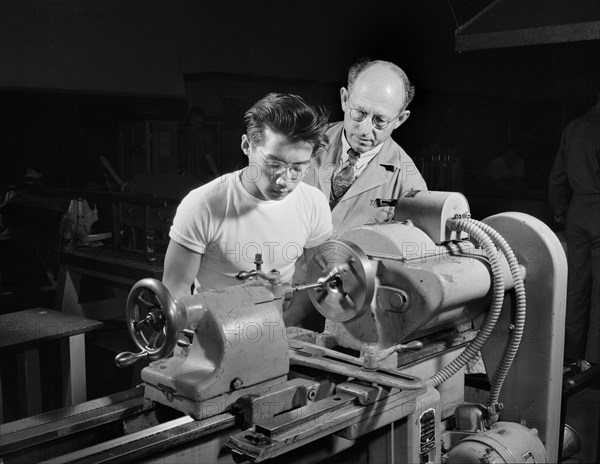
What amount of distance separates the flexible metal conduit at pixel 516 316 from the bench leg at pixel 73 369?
134cm

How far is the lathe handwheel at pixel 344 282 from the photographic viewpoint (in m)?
1.62

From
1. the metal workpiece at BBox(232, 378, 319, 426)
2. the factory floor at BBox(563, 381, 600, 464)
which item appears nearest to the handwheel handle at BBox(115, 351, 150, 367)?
the metal workpiece at BBox(232, 378, 319, 426)

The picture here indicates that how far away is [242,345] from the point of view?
1.40 meters

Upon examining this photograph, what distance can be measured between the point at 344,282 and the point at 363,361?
0.63 ft

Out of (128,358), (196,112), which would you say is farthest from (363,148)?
(128,358)

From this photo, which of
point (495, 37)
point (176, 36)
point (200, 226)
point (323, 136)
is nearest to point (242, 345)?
point (200, 226)

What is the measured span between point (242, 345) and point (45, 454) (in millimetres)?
443

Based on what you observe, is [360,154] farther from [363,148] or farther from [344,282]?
[344,282]

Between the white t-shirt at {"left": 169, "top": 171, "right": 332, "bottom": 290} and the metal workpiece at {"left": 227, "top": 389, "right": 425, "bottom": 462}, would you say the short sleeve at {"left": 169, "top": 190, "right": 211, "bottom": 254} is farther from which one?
the metal workpiece at {"left": 227, "top": 389, "right": 425, "bottom": 462}

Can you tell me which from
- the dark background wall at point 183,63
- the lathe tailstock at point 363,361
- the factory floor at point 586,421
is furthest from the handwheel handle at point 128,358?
the factory floor at point 586,421

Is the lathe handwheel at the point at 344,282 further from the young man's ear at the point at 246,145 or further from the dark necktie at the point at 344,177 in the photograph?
the dark necktie at the point at 344,177

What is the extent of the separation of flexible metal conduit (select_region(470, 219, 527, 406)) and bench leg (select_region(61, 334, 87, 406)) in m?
1.34

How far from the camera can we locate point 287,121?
1.87 metres

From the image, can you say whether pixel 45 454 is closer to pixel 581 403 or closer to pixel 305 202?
pixel 305 202
